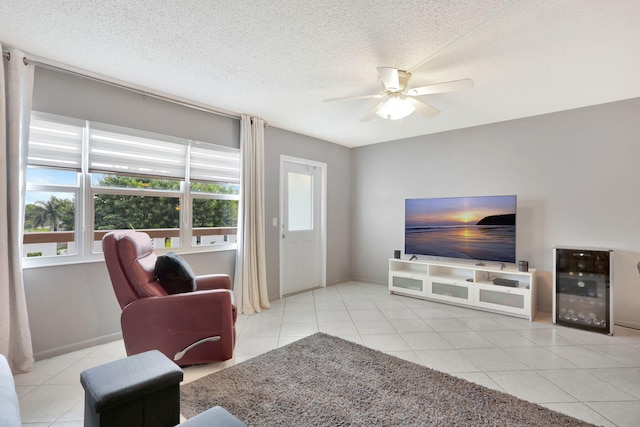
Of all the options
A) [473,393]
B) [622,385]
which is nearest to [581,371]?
[622,385]

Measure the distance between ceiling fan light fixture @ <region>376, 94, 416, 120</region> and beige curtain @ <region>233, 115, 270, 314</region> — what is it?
1.79 m

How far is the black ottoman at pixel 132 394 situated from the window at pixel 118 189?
1.86m

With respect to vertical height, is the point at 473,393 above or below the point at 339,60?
below

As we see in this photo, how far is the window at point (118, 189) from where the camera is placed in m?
2.60

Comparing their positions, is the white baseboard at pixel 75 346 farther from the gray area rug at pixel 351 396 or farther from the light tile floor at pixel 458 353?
the gray area rug at pixel 351 396

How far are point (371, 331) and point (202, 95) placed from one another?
3.10 metres

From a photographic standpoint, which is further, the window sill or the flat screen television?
the flat screen television

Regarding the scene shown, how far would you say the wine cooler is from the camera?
10.2 ft

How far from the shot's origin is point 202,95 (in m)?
3.23

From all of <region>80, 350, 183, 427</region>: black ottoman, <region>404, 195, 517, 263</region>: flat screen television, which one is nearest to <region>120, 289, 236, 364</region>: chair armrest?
<region>80, 350, 183, 427</region>: black ottoman

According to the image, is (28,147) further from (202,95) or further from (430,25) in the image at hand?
(430,25)

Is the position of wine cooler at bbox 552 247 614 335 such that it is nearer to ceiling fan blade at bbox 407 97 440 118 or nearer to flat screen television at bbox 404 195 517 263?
flat screen television at bbox 404 195 517 263

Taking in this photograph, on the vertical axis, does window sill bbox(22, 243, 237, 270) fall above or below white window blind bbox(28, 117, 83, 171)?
below

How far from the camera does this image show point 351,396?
199cm
